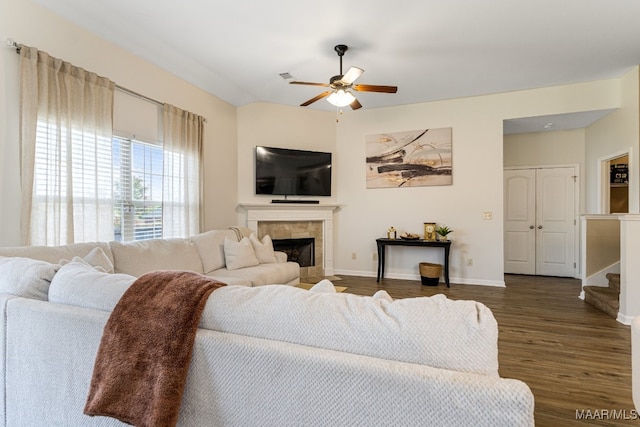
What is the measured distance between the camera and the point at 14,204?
2.44m

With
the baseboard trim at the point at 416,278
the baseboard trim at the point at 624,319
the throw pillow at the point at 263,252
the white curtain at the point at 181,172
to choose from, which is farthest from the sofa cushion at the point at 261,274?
the baseboard trim at the point at 624,319

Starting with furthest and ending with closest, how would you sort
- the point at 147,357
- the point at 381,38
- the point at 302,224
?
the point at 302,224, the point at 381,38, the point at 147,357

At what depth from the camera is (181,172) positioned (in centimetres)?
407

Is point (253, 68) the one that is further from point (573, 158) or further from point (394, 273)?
point (573, 158)

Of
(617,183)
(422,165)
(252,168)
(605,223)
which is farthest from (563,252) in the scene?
(252,168)

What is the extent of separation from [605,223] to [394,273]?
2939 millimetres

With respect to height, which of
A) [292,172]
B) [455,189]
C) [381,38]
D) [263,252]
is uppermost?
[381,38]

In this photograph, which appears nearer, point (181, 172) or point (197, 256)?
point (197, 256)

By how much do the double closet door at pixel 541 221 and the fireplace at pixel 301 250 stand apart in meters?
3.70

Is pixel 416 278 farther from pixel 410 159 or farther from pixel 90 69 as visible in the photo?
pixel 90 69

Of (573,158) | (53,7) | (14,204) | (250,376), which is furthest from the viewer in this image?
(573,158)

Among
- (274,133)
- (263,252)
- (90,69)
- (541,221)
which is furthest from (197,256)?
(541,221)

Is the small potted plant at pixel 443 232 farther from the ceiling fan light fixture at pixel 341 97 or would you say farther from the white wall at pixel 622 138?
the ceiling fan light fixture at pixel 341 97

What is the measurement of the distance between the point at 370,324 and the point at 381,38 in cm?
329
